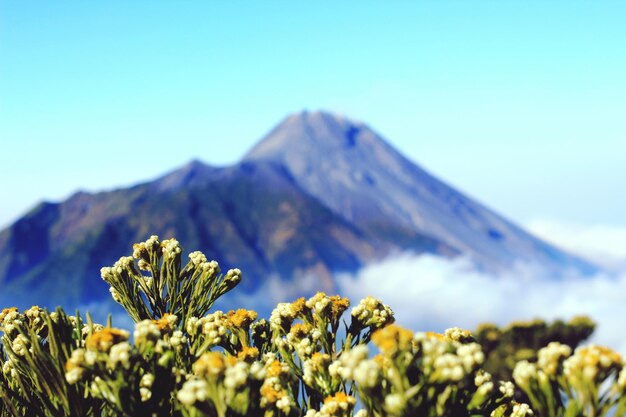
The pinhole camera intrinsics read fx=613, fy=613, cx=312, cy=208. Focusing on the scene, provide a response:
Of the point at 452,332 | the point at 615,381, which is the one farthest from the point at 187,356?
the point at 615,381

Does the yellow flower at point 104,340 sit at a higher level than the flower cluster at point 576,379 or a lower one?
higher

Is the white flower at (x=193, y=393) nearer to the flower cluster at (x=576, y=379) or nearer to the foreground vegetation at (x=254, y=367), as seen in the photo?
the foreground vegetation at (x=254, y=367)

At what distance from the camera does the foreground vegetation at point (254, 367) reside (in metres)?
3.62

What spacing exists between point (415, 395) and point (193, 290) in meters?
3.75

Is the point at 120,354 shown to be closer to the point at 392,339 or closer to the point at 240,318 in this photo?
the point at 392,339

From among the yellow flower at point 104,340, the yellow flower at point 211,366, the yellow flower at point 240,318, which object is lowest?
the yellow flower at point 211,366

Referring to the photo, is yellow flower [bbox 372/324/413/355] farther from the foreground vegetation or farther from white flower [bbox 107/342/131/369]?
white flower [bbox 107/342/131/369]

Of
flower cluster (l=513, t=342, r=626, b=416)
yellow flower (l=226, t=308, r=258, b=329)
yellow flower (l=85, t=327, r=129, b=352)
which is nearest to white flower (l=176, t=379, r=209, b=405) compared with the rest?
yellow flower (l=85, t=327, r=129, b=352)

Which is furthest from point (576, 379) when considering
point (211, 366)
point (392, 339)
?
point (211, 366)

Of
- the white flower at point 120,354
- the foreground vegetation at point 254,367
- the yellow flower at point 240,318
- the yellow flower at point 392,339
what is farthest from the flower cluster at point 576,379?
the yellow flower at point 240,318

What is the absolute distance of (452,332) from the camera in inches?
213

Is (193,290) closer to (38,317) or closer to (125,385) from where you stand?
(38,317)

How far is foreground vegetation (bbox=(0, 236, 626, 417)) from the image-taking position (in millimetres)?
3615

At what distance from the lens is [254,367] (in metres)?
3.82
